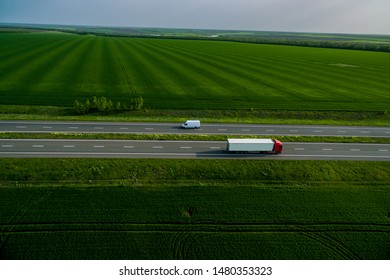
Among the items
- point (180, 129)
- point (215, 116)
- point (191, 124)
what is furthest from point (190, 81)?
point (180, 129)

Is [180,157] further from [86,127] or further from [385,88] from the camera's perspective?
[385,88]

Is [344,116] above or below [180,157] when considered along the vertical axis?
above

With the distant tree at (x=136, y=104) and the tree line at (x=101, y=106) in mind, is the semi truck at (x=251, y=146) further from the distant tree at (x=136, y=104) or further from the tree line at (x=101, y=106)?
the tree line at (x=101, y=106)

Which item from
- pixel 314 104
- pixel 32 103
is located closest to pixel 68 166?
pixel 32 103

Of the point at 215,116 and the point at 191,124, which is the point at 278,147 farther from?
the point at 215,116

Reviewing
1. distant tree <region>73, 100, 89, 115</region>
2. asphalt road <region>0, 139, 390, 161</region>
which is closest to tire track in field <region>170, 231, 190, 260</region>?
asphalt road <region>0, 139, 390, 161</region>

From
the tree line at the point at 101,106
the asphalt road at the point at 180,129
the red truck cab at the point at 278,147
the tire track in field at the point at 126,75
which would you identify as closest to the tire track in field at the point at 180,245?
the red truck cab at the point at 278,147
